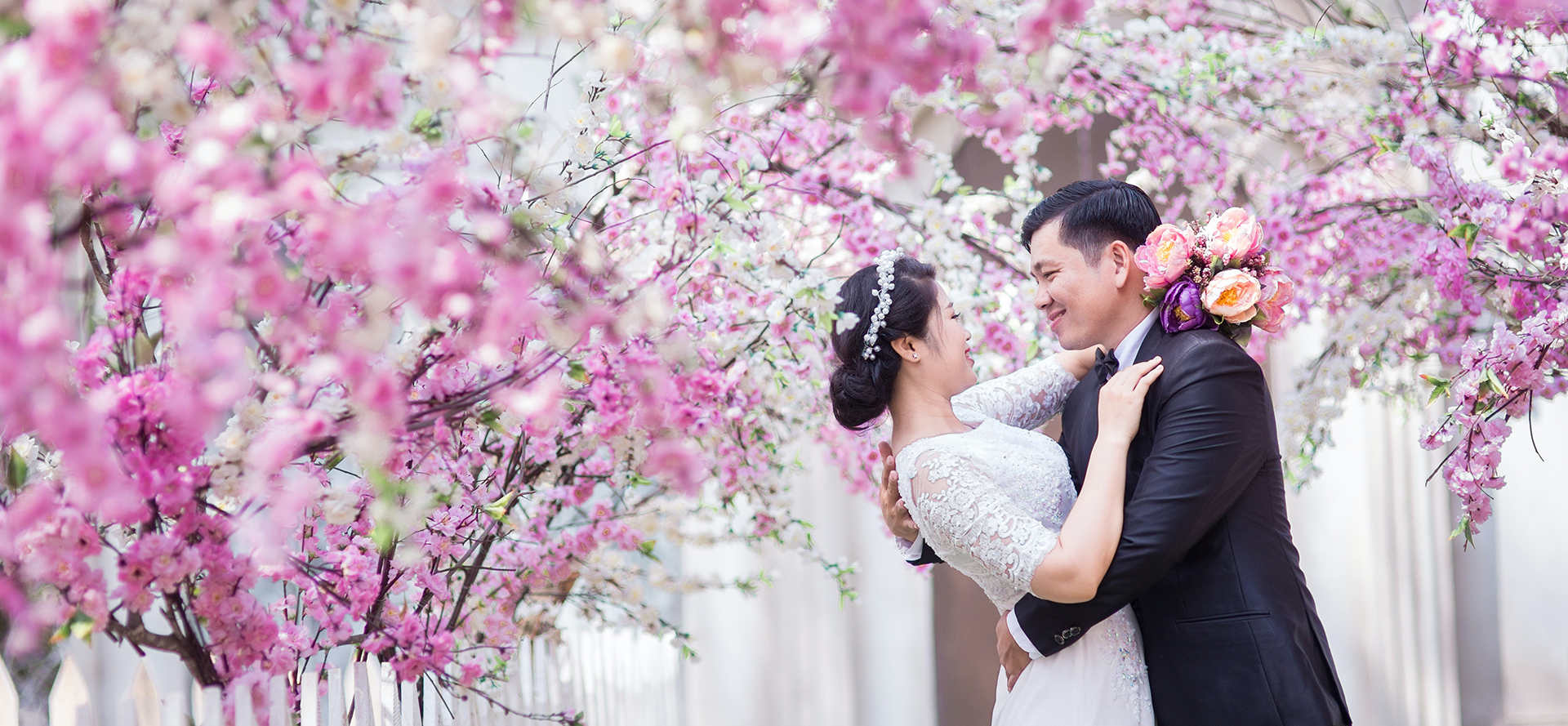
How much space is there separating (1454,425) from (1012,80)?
3.67 ft

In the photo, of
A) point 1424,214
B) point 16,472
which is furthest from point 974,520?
point 16,472

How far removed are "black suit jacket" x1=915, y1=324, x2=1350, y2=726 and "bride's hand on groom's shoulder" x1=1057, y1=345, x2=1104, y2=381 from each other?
46cm

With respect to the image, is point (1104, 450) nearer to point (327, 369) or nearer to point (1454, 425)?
point (1454, 425)

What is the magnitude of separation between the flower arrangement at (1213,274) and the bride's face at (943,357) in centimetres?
35

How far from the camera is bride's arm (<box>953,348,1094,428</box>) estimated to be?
6.85 ft

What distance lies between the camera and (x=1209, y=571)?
1.65 m

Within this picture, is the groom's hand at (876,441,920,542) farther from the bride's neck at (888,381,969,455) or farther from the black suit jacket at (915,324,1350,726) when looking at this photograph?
the black suit jacket at (915,324,1350,726)

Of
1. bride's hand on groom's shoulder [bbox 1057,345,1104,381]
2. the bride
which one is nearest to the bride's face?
the bride

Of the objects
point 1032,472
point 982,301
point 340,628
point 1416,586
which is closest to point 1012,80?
point 982,301

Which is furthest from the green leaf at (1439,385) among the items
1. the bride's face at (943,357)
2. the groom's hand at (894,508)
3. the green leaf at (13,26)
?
the green leaf at (13,26)

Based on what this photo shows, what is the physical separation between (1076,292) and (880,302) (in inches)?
14.9

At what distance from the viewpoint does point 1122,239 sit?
191 centimetres

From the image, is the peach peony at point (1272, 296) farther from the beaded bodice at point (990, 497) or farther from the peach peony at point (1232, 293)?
the beaded bodice at point (990, 497)

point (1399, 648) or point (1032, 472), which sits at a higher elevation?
point (1032, 472)
